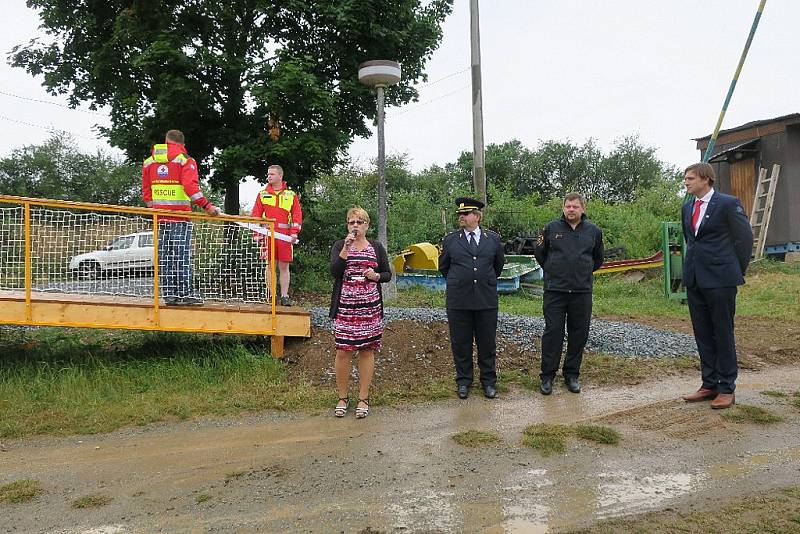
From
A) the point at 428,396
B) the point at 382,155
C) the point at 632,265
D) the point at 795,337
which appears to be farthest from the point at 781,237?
the point at 428,396

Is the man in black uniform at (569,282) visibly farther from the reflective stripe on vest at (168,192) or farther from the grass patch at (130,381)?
the reflective stripe on vest at (168,192)

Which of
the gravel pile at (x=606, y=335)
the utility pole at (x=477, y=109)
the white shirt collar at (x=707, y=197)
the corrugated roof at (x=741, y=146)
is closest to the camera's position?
the white shirt collar at (x=707, y=197)

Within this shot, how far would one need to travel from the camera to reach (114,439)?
4.45 meters

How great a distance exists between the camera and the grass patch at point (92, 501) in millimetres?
3316

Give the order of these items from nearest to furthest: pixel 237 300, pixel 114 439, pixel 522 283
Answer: pixel 114 439, pixel 237 300, pixel 522 283

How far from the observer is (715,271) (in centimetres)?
492

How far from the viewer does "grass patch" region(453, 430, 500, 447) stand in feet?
13.7

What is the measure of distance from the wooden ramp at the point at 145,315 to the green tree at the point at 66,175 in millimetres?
25629

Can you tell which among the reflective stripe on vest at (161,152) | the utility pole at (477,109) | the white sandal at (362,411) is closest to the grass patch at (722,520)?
the white sandal at (362,411)

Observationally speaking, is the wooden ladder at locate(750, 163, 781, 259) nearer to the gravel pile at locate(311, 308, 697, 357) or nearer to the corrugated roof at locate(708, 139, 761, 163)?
the corrugated roof at locate(708, 139, 761, 163)

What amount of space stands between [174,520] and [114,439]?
1.65m

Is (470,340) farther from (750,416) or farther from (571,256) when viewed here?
(750,416)

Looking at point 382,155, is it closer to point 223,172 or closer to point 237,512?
point 223,172

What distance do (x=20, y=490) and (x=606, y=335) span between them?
6.18 metres
